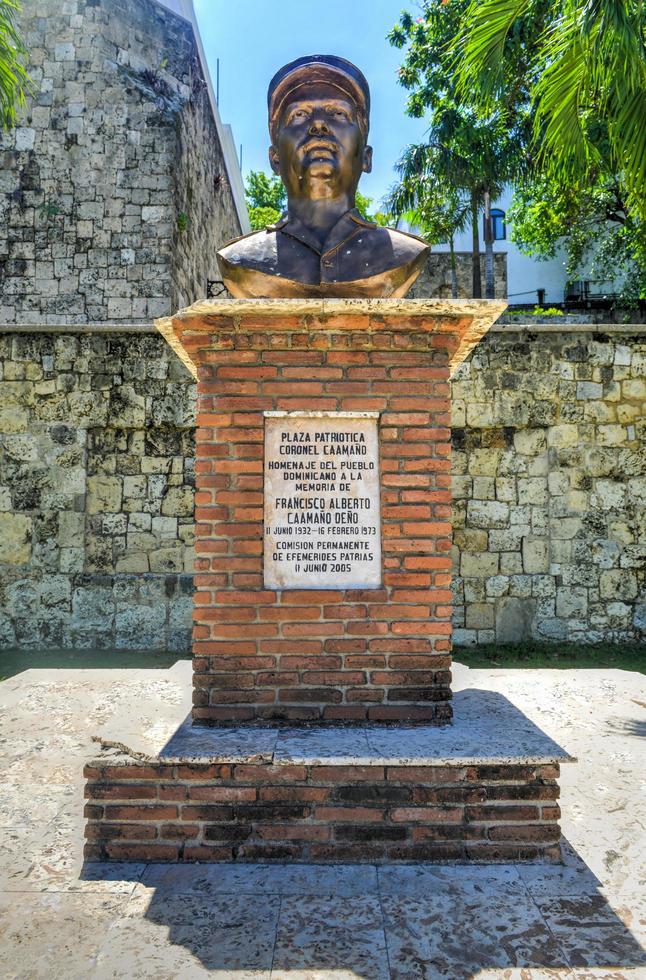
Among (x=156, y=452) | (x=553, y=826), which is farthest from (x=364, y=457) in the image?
(x=156, y=452)

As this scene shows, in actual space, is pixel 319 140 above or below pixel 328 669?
above

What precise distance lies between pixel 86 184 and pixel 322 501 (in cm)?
941

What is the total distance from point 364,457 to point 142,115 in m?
9.69

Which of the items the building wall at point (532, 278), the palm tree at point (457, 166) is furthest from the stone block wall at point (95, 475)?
the building wall at point (532, 278)

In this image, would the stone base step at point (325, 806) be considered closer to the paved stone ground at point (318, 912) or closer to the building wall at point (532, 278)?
the paved stone ground at point (318, 912)

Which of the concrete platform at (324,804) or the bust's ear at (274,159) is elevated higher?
the bust's ear at (274,159)

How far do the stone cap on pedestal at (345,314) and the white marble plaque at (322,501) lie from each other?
1.29 ft

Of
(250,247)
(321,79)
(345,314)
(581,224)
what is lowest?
(345,314)

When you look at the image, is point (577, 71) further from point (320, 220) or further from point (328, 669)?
point (328, 669)

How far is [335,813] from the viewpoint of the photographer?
262cm

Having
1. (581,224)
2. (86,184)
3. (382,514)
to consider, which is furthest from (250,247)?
(581,224)

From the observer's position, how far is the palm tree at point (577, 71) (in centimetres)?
545

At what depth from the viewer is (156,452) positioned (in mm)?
7691

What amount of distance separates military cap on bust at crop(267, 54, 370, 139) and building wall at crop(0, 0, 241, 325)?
23.9 ft
